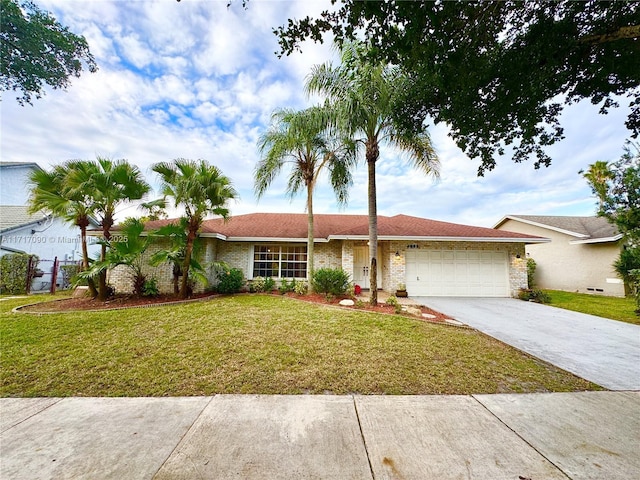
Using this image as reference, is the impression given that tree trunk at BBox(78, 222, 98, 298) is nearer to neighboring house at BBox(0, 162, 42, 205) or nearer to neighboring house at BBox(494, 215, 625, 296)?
neighboring house at BBox(0, 162, 42, 205)

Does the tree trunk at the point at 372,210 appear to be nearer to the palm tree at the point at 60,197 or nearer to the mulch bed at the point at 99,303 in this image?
the mulch bed at the point at 99,303

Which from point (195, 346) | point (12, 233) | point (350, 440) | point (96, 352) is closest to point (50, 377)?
point (96, 352)

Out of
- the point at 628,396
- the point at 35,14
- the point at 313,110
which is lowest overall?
the point at 628,396

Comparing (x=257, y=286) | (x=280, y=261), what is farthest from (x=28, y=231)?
(x=280, y=261)

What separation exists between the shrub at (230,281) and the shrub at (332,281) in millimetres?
3675

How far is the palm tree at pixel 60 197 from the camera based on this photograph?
7957 millimetres

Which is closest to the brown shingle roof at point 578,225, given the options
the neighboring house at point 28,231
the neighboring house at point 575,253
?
the neighboring house at point 575,253

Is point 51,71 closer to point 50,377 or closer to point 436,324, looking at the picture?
point 50,377

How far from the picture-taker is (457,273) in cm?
1204

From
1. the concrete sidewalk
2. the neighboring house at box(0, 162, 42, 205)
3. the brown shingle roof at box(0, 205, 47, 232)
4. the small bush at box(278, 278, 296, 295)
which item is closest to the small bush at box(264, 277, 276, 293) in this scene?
the small bush at box(278, 278, 296, 295)

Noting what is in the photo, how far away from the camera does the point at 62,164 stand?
8625mm

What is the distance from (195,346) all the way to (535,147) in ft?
24.7

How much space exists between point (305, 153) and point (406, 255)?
675cm

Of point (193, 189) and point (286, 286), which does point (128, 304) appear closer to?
point (193, 189)
